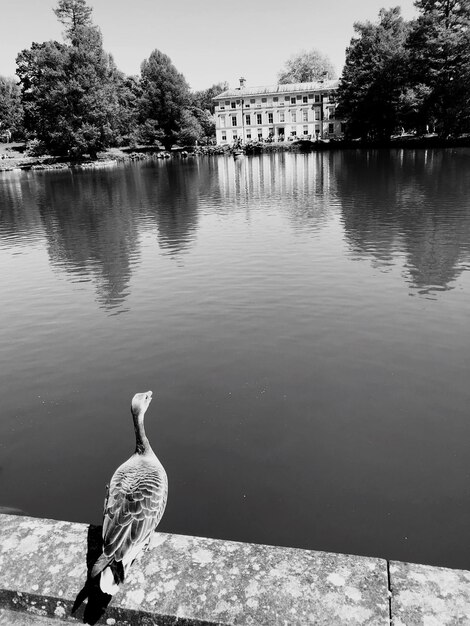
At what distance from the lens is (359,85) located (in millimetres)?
103000

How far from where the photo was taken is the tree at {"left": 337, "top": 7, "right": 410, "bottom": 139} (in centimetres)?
9606

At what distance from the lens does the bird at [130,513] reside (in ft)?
12.2

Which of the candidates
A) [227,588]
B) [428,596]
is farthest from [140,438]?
[428,596]

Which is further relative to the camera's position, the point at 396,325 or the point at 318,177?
the point at 318,177

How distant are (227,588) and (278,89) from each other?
14877 centimetres

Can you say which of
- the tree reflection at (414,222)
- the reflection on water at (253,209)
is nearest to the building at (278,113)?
the reflection on water at (253,209)

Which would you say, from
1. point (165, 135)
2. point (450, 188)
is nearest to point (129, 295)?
point (450, 188)

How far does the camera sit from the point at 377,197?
107 feet

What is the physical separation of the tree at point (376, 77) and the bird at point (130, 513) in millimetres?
102093

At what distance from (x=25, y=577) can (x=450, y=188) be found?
120ft

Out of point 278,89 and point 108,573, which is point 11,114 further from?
point 108,573

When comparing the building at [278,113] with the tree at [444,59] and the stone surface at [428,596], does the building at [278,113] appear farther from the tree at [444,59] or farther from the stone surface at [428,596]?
the stone surface at [428,596]

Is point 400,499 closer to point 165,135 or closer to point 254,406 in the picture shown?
point 254,406

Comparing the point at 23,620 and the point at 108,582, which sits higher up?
the point at 108,582
